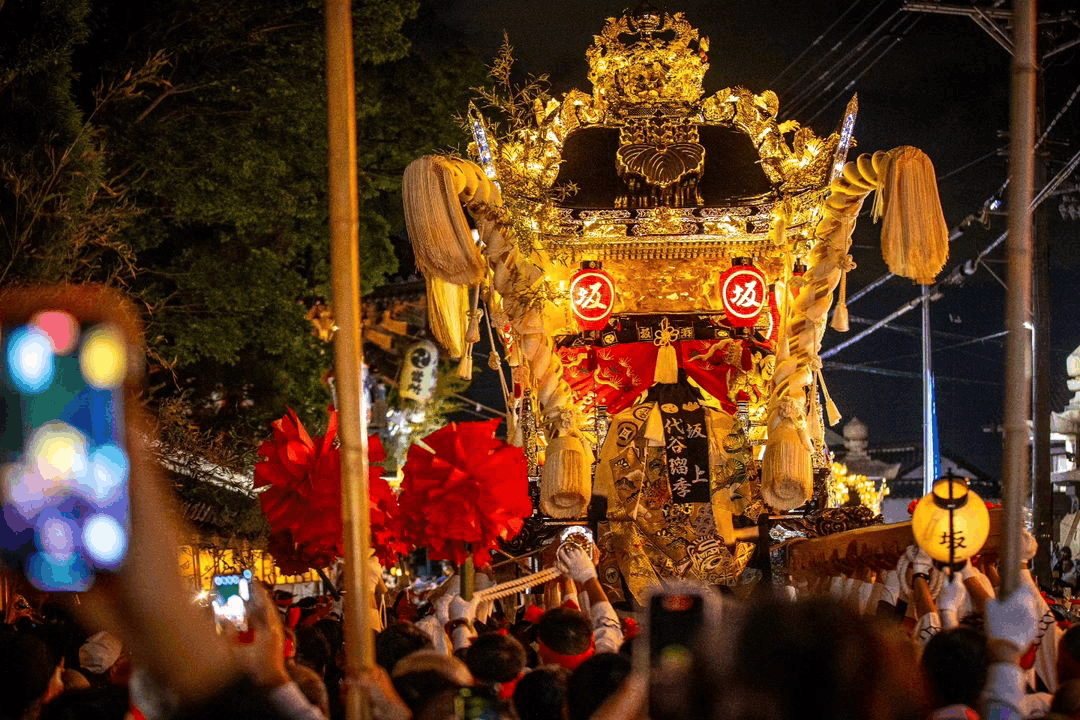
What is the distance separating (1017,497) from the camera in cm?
397

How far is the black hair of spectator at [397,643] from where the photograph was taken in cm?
545

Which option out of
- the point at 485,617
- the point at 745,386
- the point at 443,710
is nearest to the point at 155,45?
the point at 745,386

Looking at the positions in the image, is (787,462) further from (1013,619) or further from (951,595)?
(1013,619)

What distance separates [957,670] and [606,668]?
3.74 feet

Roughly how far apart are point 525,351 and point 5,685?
6.27 meters

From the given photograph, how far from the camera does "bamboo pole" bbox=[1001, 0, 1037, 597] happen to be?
397cm

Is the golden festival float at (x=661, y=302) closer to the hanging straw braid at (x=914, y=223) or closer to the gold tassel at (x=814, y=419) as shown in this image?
the gold tassel at (x=814, y=419)

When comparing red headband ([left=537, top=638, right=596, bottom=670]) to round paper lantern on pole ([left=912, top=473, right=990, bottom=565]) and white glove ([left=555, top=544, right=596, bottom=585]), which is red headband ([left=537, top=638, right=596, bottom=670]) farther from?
round paper lantern on pole ([left=912, top=473, right=990, bottom=565])

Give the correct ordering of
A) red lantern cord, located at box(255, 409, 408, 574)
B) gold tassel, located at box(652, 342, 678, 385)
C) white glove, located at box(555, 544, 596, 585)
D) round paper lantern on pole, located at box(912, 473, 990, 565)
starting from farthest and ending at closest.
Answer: gold tassel, located at box(652, 342, 678, 385)
red lantern cord, located at box(255, 409, 408, 574)
white glove, located at box(555, 544, 596, 585)
round paper lantern on pole, located at box(912, 473, 990, 565)

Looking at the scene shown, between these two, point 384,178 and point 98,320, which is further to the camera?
point 384,178

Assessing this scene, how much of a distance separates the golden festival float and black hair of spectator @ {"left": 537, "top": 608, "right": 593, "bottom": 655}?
422cm

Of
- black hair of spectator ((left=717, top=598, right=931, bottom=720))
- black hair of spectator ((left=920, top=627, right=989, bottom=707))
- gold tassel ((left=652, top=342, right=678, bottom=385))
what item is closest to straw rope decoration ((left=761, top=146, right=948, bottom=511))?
gold tassel ((left=652, top=342, right=678, bottom=385))

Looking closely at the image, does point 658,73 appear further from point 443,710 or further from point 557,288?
point 443,710

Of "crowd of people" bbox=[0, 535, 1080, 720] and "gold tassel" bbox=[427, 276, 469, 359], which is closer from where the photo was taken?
"crowd of people" bbox=[0, 535, 1080, 720]
